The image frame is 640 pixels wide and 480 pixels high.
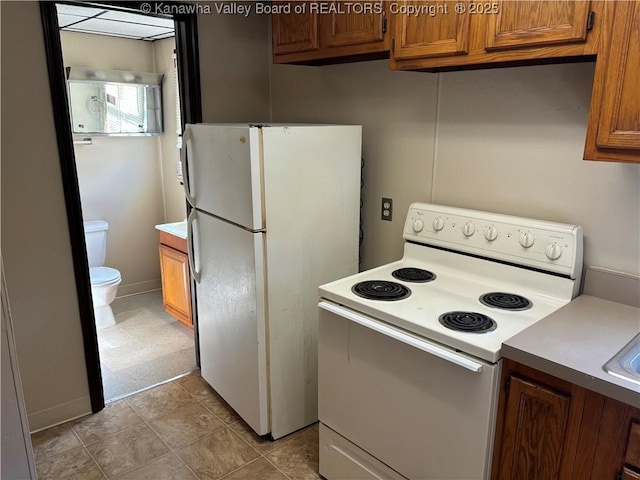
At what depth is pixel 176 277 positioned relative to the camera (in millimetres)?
3482

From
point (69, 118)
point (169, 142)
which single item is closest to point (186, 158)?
point (69, 118)

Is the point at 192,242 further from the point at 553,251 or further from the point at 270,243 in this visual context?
the point at 553,251

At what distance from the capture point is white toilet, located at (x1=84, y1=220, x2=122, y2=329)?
348cm

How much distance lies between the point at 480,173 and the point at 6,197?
2.04 metres

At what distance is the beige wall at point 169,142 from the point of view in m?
3.80

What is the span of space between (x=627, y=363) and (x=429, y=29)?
4.06 ft

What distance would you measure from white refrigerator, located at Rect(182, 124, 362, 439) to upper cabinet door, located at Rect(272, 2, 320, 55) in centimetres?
43

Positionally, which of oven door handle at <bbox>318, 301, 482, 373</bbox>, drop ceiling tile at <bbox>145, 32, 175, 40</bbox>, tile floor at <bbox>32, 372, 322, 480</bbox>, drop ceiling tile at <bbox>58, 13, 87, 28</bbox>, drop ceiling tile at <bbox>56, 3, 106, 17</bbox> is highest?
drop ceiling tile at <bbox>145, 32, 175, 40</bbox>

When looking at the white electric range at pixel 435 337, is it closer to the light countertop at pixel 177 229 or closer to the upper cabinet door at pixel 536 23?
the upper cabinet door at pixel 536 23

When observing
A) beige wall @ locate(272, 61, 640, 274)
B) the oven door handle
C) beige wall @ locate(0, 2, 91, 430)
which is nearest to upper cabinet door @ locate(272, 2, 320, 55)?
beige wall @ locate(272, 61, 640, 274)

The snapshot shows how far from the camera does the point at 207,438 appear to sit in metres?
2.33

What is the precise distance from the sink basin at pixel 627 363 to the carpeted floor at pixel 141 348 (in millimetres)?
2377

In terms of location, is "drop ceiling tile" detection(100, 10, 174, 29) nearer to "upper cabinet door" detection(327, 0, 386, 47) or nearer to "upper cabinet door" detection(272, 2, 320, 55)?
"upper cabinet door" detection(272, 2, 320, 55)

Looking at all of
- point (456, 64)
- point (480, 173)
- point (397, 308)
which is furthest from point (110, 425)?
point (456, 64)
